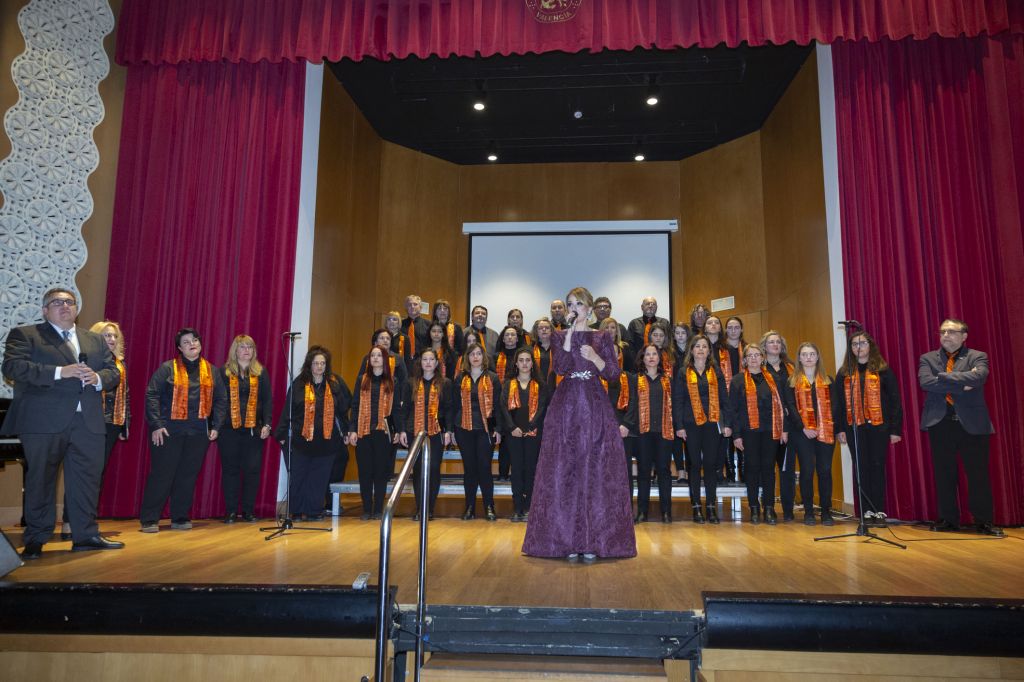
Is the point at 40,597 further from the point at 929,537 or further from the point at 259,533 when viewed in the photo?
the point at 929,537

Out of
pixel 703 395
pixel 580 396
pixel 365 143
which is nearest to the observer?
pixel 580 396

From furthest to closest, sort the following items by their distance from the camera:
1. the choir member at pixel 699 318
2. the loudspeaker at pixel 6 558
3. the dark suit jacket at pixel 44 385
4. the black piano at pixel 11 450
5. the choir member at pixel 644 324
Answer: the choir member at pixel 644 324
the choir member at pixel 699 318
the black piano at pixel 11 450
the dark suit jacket at pixel 44 385
the loudspeaker at pixel 6 558

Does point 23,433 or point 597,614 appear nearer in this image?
point 597,614

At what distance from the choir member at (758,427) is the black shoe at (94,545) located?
4.07 meters

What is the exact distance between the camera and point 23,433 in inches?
149

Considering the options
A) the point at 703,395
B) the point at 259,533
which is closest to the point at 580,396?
the point at 703,395

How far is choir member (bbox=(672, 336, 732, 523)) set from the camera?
5184mm

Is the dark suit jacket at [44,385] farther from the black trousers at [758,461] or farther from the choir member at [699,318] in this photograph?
the choir member at [699,318]

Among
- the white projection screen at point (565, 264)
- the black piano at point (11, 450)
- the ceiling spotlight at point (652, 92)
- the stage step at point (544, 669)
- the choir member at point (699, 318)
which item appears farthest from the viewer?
the white projection screen at point (565, 264)

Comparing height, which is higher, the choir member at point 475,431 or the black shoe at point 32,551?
the choir member at point 475,431

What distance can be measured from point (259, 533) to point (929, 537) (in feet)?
14.3

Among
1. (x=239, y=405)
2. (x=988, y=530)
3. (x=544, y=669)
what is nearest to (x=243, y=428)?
(x=239, y=405)

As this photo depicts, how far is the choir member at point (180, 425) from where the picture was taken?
193 inches

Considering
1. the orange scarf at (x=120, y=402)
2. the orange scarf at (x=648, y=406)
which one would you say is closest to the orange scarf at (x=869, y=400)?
the orange scarf at (x=648, y=406)
